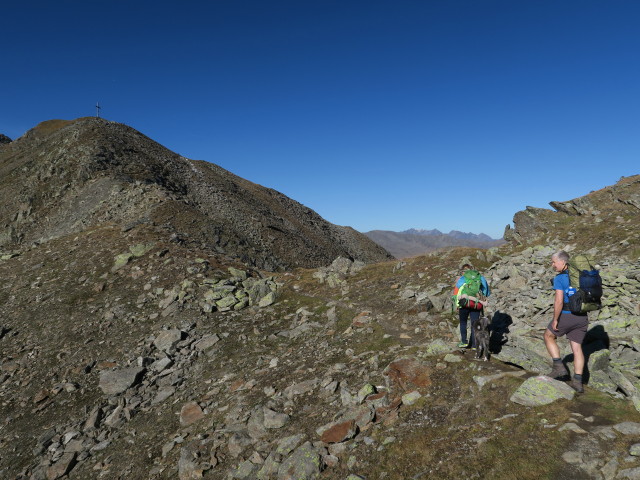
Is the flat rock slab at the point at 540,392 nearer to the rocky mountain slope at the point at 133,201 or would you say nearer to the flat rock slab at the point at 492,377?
the flat rock slab at the point at 492,377

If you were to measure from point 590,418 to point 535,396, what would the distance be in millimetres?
1038

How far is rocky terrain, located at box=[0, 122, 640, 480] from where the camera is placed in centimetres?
731

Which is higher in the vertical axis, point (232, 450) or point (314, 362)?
point (314, 362)

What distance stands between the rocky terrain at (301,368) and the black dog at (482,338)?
49cm

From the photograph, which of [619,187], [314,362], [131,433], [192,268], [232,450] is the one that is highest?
[619,187]

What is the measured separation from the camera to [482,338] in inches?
409

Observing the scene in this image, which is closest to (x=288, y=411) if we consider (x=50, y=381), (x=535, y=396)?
(x=535, y=396)

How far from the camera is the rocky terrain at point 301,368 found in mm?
7309

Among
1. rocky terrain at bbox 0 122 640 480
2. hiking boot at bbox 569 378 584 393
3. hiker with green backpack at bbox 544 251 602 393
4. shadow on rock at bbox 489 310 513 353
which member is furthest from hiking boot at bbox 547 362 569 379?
shadow on rock at bbox 489 310 513 353

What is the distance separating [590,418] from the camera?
6.89 m

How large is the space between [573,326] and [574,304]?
→ 1.90 feet

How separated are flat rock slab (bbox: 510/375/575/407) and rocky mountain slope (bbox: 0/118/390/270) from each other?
25.1 m

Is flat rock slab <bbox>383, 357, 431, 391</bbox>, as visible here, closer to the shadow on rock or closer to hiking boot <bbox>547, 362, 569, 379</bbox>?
the shadow on rock

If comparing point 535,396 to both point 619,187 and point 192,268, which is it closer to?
point 192,268
